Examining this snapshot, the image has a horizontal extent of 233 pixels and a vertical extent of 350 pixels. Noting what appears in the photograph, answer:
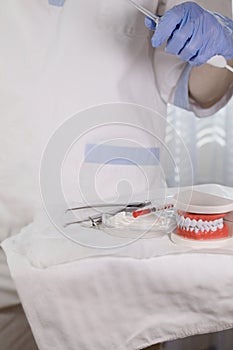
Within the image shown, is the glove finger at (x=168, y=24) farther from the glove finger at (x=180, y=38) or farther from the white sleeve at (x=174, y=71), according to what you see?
the white sleeve at (x=174, y=71)

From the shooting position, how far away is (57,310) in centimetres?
68

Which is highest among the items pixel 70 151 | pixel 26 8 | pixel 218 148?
pixel 26 8

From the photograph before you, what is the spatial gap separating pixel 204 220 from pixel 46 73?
499mm

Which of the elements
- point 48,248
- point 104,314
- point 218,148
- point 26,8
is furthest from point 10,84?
point 218,148

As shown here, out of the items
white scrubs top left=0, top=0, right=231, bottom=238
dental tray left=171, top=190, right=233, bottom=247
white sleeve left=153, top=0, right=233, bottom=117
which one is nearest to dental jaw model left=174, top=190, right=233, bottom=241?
dental tray left=171, top=190, right=233, bottom=247

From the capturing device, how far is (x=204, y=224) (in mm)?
746

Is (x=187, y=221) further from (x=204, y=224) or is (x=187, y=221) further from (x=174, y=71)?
(x=174, y=71)

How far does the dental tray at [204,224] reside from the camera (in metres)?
0.74

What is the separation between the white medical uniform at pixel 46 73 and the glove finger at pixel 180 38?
0.20 meters

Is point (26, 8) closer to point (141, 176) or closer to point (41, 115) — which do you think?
point (41, 115)

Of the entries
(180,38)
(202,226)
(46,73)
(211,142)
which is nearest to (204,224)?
(202,226)

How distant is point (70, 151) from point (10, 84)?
0.67 feet

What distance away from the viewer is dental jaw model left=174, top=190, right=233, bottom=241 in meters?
0.74

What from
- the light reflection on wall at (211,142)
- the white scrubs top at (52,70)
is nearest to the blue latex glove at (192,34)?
the white scrubs top at (52,70)
